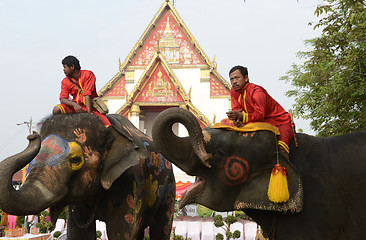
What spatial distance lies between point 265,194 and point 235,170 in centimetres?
22

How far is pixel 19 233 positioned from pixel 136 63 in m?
13.6

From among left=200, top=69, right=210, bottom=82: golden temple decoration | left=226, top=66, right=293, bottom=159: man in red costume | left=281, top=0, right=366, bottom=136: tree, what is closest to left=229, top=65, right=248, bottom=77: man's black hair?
left=226, top=66, right=293, bottom=159: man in red costume

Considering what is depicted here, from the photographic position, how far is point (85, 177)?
147 inches

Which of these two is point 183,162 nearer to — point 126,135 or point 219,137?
point 219,137

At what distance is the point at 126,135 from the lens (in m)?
4.14

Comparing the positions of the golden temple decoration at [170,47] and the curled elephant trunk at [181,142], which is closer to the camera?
the curled elephant trunk at [181,142]

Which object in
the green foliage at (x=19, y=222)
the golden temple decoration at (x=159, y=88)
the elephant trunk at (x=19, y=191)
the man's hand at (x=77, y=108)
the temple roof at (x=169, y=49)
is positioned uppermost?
the temple roof at (x=169, y=49)

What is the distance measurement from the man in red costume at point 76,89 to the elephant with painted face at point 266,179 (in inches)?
66.8

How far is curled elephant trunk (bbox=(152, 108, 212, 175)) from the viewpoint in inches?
100

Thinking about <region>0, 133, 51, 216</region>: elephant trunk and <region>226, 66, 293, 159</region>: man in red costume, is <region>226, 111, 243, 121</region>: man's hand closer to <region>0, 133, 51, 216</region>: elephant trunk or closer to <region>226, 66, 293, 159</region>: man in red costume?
<region>226, 66, 293, 159</region>: man in red costume

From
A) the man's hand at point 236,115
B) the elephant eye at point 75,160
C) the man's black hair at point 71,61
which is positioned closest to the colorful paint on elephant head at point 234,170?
the man's hand at point 236,115

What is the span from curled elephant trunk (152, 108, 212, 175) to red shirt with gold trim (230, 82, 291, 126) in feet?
1.25

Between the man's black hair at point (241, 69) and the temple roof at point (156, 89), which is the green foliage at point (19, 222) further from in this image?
the man's black hair at point (241, 69)

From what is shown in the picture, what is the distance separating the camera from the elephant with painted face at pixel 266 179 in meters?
2.55
